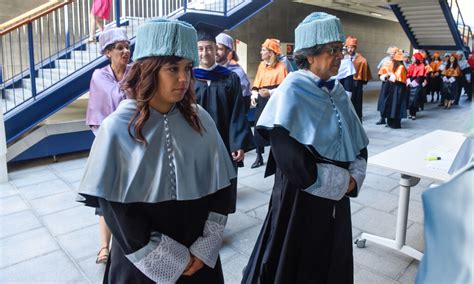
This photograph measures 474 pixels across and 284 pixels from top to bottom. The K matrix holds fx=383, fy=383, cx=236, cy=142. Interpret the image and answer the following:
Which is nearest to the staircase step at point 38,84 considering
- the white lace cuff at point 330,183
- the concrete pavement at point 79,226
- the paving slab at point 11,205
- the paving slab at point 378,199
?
the concrete pavement at point 79,226

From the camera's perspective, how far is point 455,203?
555 mm

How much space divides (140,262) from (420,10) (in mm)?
13500

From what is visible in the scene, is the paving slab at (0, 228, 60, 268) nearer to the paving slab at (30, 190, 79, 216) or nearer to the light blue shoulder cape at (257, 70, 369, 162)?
the paving slab at (30, 190, 79, 216)

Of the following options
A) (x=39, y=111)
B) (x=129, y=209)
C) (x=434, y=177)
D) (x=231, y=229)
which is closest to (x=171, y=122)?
(x=129, y=209)

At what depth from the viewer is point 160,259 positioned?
4.40 ft

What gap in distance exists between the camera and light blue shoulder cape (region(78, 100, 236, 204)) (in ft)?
4.28

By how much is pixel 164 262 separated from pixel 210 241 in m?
0.20

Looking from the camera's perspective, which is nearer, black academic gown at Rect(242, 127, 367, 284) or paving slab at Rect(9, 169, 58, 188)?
black academic gown at Rect(242, 127, 367, 284)

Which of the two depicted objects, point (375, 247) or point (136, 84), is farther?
point (375, 247)

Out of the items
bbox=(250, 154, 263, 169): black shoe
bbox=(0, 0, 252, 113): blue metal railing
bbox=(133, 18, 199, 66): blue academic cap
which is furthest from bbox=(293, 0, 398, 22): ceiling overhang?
bbox=(133, 18, 199, 66): blue academic cap

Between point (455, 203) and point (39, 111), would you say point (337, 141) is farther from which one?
point (39, 111)

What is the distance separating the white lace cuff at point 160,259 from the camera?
1.32 metres

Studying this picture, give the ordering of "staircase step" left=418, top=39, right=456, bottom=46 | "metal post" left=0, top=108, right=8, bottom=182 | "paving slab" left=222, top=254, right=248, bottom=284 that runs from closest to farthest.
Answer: "paving slab" left=222, top=254, right=248, bottom=284
"metal post" left=0, top=108, right=8, bottom=182
"staircase step" left=418, top=39, right=456, bottom=46

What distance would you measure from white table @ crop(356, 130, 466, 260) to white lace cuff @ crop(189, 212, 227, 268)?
150 centimetres
